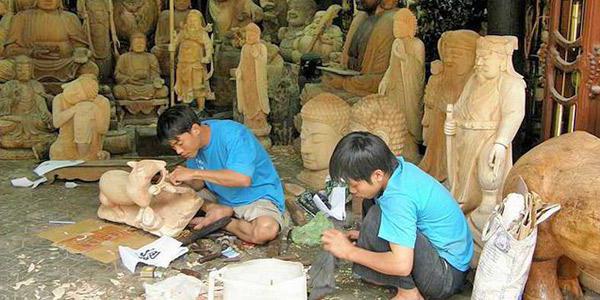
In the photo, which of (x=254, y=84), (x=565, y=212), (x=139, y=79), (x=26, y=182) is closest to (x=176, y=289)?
(x=565, y=212)

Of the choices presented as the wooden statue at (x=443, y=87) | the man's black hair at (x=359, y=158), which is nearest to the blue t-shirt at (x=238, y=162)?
the man's black hair at (x=359, y=158)

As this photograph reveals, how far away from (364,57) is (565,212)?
4149mm

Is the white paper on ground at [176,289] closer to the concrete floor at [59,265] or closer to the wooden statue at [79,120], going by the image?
the concrete floor at [59,265]

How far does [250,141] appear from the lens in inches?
166

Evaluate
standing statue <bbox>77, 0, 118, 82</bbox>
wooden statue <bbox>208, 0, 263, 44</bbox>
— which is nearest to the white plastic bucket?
standing statue <bbox>77, 0, 118, 82</bbox>

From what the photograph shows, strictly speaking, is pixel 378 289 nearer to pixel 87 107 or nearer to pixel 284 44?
pixel 87 107

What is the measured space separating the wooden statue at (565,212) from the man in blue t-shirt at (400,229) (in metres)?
0.35

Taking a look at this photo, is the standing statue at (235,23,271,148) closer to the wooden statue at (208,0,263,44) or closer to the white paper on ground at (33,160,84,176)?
the white paper on ground at (33,160,84,176)

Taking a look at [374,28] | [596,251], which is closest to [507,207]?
[596,251]

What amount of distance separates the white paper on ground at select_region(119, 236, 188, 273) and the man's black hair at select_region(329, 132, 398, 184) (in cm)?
133

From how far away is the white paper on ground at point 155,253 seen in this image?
3.91 metres

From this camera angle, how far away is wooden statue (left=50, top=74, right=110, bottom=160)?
20.2ft

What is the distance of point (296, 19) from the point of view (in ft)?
32.0

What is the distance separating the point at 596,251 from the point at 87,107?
460 centimetres
